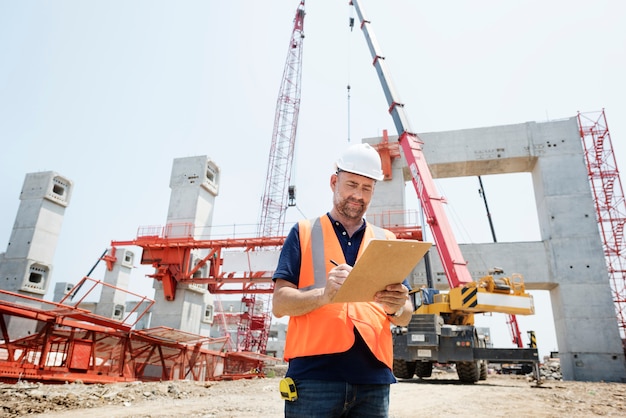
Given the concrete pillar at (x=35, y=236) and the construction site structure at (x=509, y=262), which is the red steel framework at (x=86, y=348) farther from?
the concrete pillar at (x=35, y=236)

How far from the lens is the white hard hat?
2088mm

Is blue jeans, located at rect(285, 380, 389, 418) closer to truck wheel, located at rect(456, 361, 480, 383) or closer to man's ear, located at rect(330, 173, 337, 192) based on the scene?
man's ear, located at rect(330, 173, 337, 192)

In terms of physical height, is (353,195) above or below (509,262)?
below

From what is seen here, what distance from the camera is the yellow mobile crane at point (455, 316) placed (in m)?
10.3

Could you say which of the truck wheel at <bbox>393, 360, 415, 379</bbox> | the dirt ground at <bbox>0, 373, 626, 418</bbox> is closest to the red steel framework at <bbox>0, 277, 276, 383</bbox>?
the dirt ground at <bbox>0, 373, 626, 418</bbox>

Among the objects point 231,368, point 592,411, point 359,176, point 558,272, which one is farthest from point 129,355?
point 558,272

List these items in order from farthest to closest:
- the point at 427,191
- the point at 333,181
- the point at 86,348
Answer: the point at 427,191, the point at 86,348, the point at 333,181

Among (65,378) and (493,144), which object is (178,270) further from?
(493,144)

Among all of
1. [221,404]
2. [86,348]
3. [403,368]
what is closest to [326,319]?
[221,404]

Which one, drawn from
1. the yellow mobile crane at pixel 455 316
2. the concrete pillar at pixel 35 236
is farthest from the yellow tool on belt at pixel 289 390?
the concrete pillar at pixel 35 236

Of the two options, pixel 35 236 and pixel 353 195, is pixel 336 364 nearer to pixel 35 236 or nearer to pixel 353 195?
pixel 353 195

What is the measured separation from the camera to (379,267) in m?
1.62

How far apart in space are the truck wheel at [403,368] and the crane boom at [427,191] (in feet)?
9.55

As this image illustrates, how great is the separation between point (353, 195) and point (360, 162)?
0.58 feet
